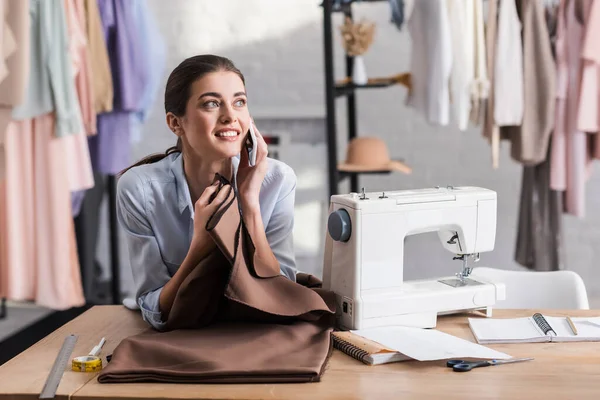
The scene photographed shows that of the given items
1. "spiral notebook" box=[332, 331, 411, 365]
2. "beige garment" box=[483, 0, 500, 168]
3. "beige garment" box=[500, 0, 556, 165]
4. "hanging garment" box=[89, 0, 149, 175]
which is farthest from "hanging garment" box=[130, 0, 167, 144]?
"spiral notebook" box=[332, 331, 411, 365]

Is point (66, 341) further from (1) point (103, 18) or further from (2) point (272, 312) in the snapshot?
(1) point (103, 18)

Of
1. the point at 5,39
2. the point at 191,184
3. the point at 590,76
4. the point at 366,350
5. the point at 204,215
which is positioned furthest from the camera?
the point at 590,76

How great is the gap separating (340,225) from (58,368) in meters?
0.65

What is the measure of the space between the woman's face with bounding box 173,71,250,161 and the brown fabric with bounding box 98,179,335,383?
0.13m

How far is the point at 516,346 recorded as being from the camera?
66.2 inches

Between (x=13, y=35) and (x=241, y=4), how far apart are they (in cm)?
172

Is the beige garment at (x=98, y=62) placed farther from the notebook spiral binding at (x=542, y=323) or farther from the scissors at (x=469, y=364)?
the scissors at (x=469, y=364)

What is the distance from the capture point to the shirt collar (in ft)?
6.12

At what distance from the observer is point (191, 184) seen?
1910 mm

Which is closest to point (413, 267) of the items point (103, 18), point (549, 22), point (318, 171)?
point (318, 171)

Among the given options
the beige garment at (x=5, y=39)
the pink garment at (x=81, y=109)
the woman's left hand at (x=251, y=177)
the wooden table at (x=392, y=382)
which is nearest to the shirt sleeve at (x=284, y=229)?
the woman's left hand at (x=251, y=177)

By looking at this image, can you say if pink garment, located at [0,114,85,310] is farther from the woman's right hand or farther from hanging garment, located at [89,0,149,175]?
the woman's right hand

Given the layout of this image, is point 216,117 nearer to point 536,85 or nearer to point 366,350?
point 366,350

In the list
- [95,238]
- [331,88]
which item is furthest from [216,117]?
[95,238]
